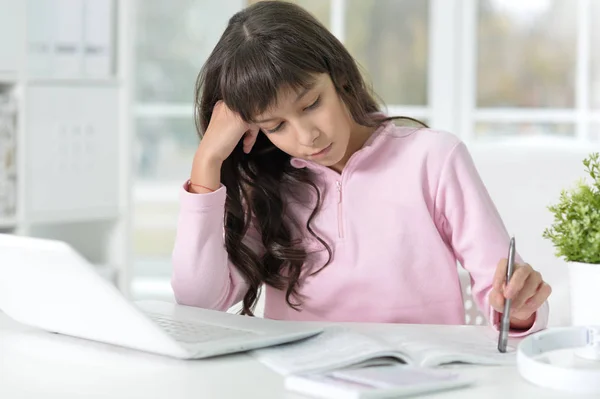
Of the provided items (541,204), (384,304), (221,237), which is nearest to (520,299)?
(384,304)

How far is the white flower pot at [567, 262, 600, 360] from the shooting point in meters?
1.17

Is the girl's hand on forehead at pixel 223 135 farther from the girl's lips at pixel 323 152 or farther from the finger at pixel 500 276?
the finger at pixel 500 276

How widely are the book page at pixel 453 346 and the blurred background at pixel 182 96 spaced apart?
1.64 feet

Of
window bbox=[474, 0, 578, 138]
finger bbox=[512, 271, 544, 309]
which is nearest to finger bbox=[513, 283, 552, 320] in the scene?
finger bbox=[512, 271, 544, 309]

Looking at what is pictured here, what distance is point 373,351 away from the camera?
3.57 feet

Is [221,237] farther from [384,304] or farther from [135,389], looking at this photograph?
[135,389]

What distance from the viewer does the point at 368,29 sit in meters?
3.89

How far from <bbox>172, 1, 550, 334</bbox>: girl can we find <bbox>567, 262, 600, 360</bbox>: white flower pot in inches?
12.7

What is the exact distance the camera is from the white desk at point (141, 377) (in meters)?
0.99

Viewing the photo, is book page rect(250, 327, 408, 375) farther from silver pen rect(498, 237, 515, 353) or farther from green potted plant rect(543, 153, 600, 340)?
green potted plant rect(543, 153, 600, 340)

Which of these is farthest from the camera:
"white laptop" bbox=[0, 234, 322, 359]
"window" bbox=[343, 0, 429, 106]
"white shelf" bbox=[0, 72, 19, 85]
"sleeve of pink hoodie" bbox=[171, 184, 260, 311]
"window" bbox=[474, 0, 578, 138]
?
"window" bbox=[343, 0, 429, 106]

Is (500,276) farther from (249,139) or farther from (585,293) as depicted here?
(249,139)

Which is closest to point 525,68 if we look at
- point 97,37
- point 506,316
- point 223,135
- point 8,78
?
point 97,37

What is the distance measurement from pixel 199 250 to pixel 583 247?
2.18 ft
